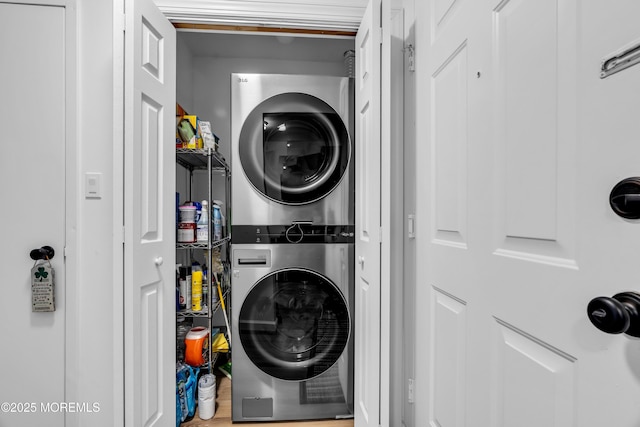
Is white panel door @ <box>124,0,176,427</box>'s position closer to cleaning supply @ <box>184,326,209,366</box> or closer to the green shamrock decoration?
cleaning supply @ <box>184,326,209,366</box>

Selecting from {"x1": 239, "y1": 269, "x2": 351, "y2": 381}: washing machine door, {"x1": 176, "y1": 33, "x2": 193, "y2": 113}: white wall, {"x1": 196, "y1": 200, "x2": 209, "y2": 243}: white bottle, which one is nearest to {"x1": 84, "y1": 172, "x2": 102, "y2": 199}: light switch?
{"x1": 196, "y1": 200, "x2": 209, "y2": 243}: white bottle

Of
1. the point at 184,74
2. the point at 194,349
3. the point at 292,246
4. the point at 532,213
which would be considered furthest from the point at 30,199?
the point at 532,213

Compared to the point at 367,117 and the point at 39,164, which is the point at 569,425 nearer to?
the point at 367,117

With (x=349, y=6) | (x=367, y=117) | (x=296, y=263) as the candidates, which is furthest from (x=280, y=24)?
(x=296, y=263)

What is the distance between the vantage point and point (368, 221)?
4.17ft

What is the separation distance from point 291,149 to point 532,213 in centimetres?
124

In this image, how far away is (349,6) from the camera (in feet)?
4.92

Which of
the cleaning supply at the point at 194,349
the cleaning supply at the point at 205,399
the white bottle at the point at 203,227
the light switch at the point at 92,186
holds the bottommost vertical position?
the cleaning supply at the point at 205,399

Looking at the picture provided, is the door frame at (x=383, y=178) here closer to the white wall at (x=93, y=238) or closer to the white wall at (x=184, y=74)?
the white wall at (x=93, y=238)

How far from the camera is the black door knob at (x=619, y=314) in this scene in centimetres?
41

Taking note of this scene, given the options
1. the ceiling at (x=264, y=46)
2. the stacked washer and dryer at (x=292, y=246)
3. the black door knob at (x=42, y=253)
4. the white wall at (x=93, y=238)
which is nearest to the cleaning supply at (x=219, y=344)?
the stacked washer and dryer at (x=292, y=246)

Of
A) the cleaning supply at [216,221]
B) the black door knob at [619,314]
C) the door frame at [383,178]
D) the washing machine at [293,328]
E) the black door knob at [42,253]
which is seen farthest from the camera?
the cleaning supply at [216,221]

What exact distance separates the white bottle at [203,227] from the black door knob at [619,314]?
64.8 inches

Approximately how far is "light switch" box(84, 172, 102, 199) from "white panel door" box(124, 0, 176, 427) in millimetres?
252
